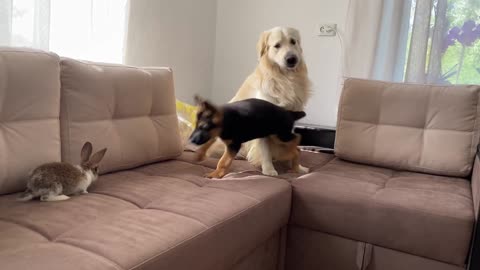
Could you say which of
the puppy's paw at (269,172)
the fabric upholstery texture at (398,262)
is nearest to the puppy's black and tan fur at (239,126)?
the puppy's paw at (269,172)

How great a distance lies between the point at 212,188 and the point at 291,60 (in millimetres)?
782

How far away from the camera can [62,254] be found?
914 millimetres

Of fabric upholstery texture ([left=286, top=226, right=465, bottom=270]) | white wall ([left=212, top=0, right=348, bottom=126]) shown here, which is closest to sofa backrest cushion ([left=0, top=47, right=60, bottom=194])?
fabric upholstery texture ([left=286, top=226, right=465, bottom=270])

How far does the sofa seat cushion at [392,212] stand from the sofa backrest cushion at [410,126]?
21 cm

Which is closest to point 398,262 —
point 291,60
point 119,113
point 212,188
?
point 212,188

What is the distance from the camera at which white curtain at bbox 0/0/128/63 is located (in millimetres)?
1791

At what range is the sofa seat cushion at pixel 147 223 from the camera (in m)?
0.94

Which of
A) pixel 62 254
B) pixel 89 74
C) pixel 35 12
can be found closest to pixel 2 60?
pixel 89 74

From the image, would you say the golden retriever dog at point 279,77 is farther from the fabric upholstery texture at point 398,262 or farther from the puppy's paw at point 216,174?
the fabric upholstery texture at point 398,262

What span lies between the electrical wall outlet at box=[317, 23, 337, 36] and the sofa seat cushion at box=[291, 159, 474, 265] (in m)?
1.34

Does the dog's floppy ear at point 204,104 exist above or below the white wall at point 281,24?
below

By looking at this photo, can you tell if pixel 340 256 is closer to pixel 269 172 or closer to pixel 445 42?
pixel 269 172

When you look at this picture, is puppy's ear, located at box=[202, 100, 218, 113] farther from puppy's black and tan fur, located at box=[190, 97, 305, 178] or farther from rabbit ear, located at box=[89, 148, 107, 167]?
rabbit ear, located at box=[89, 148, 107, 167]

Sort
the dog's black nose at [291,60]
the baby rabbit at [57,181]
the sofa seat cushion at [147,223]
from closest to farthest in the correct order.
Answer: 1. the sofa seat cushion at [147,223]
2. the baby rabbit at [57,181]
3. the dog's black nose at [291,60]
